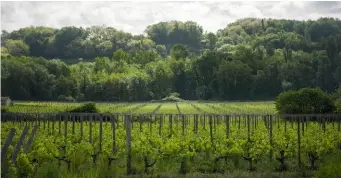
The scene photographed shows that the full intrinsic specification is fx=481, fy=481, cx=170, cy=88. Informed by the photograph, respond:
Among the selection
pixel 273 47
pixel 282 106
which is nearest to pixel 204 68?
pixel 273 47

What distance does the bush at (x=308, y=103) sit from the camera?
3925 centimetres

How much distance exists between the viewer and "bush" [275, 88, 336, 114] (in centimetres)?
3925

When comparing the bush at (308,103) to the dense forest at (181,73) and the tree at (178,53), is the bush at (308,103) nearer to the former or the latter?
the dense forest at (181,73)

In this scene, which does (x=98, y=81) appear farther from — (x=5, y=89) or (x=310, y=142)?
(x=310, y=142)

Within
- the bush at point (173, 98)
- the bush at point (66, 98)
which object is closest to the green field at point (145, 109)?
the bush at point (66, 98)

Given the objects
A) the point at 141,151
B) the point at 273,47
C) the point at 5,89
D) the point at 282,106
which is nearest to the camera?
the point at 141,151

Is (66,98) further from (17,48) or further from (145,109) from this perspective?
(17,48)

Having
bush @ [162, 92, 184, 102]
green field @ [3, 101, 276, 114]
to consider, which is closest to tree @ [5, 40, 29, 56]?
bush @ [162, 92, 184, 102]

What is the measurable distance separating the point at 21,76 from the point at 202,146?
6398 centimetres

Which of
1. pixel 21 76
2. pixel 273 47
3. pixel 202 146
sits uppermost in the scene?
pixel 273 47

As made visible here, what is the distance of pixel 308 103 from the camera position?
3931 cm

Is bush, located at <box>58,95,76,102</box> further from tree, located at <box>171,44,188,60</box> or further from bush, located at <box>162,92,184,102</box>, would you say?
tree, located at <box>171,44,188,60</box>

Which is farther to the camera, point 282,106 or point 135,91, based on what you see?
point 135,91

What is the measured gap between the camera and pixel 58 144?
64.2 ft
